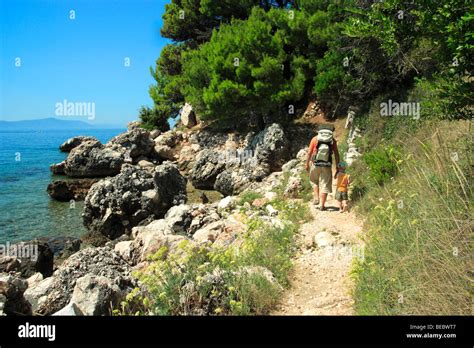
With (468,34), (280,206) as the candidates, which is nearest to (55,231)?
(280,206)

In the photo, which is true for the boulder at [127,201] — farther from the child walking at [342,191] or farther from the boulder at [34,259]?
the child walking at [342,191]

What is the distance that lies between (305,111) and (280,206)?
1621 cm

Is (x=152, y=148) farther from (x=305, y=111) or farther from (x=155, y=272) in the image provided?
(x=155, y=272)

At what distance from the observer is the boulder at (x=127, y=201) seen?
15.6m

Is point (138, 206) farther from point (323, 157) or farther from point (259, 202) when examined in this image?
point (323, 157)

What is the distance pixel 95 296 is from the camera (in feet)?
16.4

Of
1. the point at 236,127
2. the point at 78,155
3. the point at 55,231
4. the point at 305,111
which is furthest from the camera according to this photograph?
the point at 78,155

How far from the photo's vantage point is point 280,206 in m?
11.2

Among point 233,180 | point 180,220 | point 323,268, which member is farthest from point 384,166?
point 233,180

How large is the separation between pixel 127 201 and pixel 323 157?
27.4ft

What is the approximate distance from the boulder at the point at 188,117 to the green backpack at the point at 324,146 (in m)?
23.6

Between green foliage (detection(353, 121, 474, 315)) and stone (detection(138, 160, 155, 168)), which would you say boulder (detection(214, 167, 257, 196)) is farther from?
green foliage (detection(353, 121, 474, 315))

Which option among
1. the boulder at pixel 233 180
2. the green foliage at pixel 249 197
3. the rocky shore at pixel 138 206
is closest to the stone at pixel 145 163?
the rocky shore at pixel 138 206

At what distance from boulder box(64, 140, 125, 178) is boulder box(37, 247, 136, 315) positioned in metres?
22.8
